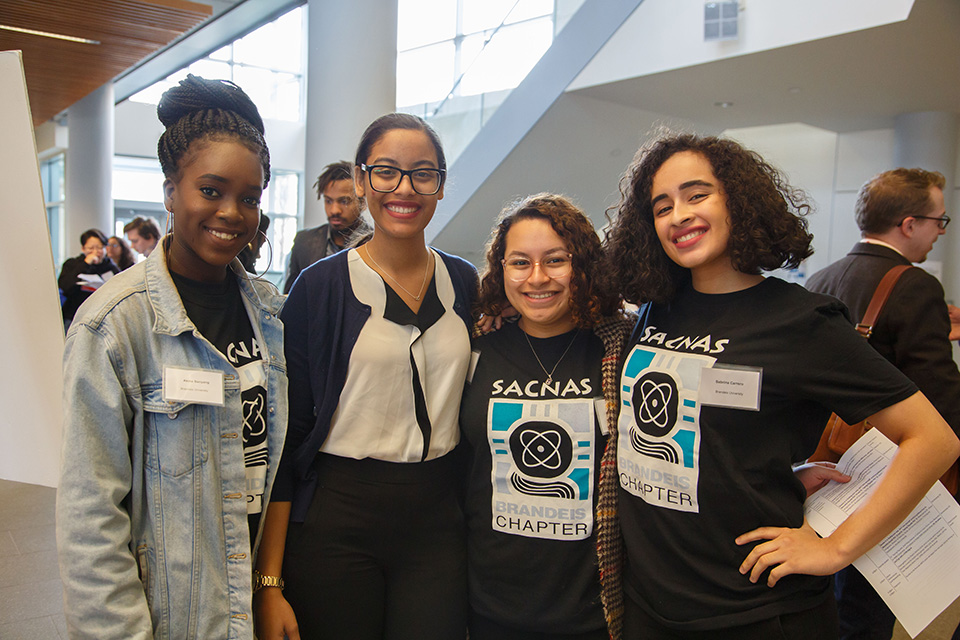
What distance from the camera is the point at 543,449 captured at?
5.30 feet

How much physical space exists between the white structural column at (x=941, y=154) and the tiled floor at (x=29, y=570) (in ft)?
29.7

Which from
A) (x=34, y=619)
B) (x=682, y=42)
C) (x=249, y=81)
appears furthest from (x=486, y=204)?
(x=249, y=81)

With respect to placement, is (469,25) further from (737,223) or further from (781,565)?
(781,565)

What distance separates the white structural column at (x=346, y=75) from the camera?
437 cm

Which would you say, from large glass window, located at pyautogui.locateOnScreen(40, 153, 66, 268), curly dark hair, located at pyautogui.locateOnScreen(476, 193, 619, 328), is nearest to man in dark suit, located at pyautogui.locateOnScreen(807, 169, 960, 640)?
curly dark hair, located at pyautogui.locateOnScreen(476, 193, 619, 328)

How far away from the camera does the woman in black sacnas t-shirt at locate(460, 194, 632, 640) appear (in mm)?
1602

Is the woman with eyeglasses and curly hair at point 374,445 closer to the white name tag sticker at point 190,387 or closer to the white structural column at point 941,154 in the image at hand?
the white name tag sticker at point 190,387

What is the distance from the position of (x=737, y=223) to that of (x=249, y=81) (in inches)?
597

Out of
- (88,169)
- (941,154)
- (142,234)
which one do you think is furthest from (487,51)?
(88,169)

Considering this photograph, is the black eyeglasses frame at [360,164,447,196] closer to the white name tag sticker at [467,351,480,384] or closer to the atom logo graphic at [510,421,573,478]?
the white name tag sticker at [467,351,480,384]

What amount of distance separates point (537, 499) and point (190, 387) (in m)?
0.83

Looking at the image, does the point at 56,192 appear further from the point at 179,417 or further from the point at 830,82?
the point at 179,417

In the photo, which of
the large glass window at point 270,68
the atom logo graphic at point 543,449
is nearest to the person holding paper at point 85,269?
the atom logo graphic at point 543,449

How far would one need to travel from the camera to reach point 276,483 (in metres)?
1.59
